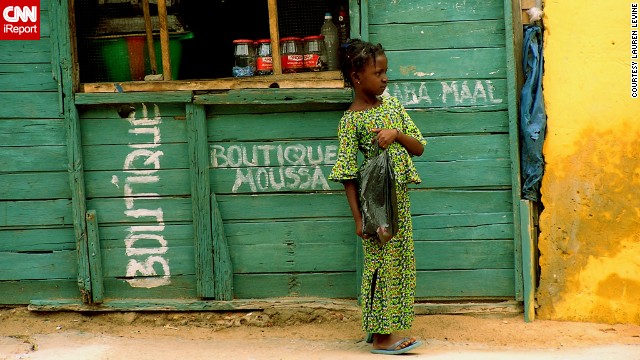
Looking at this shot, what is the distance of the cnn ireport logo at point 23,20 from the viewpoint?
15.7 ft

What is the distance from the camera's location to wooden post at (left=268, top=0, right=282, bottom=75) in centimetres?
473

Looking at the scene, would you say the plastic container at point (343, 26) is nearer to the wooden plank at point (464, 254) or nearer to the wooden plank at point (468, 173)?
the wooden plank at point (468, 173)

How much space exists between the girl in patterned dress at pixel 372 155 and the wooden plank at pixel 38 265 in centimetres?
184

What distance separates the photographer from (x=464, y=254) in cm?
471

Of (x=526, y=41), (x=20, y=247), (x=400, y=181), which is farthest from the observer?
(x=20, y=247)

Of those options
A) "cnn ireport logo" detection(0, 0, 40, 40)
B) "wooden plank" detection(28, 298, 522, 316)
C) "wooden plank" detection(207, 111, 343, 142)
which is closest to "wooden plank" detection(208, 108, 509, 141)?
"wooden plank" detection(207, 111, 343, 142)

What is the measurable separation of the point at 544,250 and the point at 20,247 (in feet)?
9.90

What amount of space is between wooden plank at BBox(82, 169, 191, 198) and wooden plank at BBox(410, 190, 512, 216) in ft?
4.32

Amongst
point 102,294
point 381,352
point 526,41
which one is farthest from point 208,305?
point 526,41

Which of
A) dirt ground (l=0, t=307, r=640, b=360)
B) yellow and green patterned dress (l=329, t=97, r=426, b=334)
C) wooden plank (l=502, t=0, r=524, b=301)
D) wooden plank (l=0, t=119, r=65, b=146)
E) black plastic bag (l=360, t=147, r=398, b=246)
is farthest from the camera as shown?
wooden plank (l=0, t=119, r=65, b=146)

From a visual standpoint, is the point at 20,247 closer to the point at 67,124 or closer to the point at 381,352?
the point at 67,124

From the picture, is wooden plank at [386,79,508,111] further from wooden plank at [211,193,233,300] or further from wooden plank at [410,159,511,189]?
wooden plank at [211,193,233,300]

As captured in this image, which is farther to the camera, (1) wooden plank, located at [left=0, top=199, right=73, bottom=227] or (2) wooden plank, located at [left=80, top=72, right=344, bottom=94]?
(1) wooden plank, located at [left=0, top=199, right=73, bottom=227]

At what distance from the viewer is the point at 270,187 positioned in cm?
477
